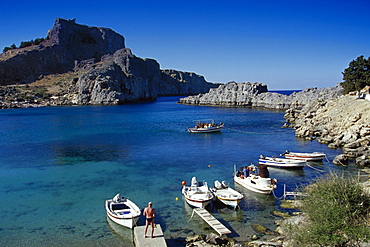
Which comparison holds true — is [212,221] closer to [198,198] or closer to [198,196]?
[198,198]

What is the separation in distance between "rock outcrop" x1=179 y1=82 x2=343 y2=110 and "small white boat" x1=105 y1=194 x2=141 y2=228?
6660 cm

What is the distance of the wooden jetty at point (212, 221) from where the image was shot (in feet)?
47.6

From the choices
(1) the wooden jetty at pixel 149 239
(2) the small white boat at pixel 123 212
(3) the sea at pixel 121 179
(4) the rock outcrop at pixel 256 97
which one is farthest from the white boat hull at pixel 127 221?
(4) the rock outcrop at pixel 256 97

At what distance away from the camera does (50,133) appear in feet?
157

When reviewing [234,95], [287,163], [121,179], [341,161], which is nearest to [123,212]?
[121,179]

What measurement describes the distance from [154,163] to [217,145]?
11808 millimetres

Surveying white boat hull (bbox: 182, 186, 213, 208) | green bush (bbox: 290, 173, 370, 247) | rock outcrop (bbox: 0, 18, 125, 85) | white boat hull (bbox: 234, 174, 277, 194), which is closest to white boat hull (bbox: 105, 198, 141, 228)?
white boat hull (bbox: 182, 186, 213, 208)

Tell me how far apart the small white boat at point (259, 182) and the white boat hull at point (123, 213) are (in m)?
7.98

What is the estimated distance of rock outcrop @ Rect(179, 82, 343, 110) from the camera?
79.1 meters

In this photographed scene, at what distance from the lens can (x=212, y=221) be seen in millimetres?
15625

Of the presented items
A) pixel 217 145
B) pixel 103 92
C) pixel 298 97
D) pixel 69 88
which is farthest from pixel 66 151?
pixel 69 88

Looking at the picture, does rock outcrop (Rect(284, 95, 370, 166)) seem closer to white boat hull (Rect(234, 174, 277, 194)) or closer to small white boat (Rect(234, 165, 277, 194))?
small white boat (Rect(234, 165, 277, 194))

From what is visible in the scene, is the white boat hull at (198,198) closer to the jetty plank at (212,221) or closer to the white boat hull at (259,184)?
the jetty plank at (212,221)

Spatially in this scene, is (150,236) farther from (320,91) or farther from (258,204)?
(320,91)
